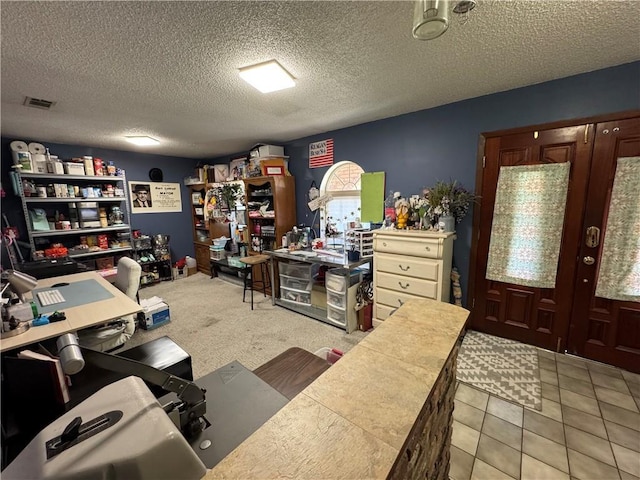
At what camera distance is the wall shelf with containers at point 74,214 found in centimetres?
355

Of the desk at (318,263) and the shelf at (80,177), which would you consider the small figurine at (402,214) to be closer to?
the desk at (318,263)

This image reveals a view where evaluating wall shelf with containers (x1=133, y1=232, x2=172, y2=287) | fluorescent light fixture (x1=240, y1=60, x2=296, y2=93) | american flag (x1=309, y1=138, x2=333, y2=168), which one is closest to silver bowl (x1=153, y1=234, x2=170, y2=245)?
wall shelf with containers (x1=133, y1=232, x2=172, y2=287)

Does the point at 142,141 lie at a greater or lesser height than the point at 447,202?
greater

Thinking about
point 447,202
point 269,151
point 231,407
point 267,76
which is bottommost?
point 231,407

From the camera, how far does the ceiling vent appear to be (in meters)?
2.30

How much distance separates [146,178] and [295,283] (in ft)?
12.1

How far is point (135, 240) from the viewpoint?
454 cm

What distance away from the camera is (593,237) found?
7.11ft

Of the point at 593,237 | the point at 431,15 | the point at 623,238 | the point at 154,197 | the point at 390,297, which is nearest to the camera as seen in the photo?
the point at 431,15

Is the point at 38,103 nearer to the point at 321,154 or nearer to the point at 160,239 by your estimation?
the point at 160,239

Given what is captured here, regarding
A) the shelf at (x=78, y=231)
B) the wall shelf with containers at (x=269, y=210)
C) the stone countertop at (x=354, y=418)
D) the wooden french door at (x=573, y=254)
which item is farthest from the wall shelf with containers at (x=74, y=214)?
the wooden french door at (x=573, y=254)

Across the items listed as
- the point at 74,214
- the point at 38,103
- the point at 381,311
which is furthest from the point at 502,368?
the point at 74,214

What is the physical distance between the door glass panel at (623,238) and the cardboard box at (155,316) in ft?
14.5

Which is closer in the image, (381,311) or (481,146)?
(481,146)
